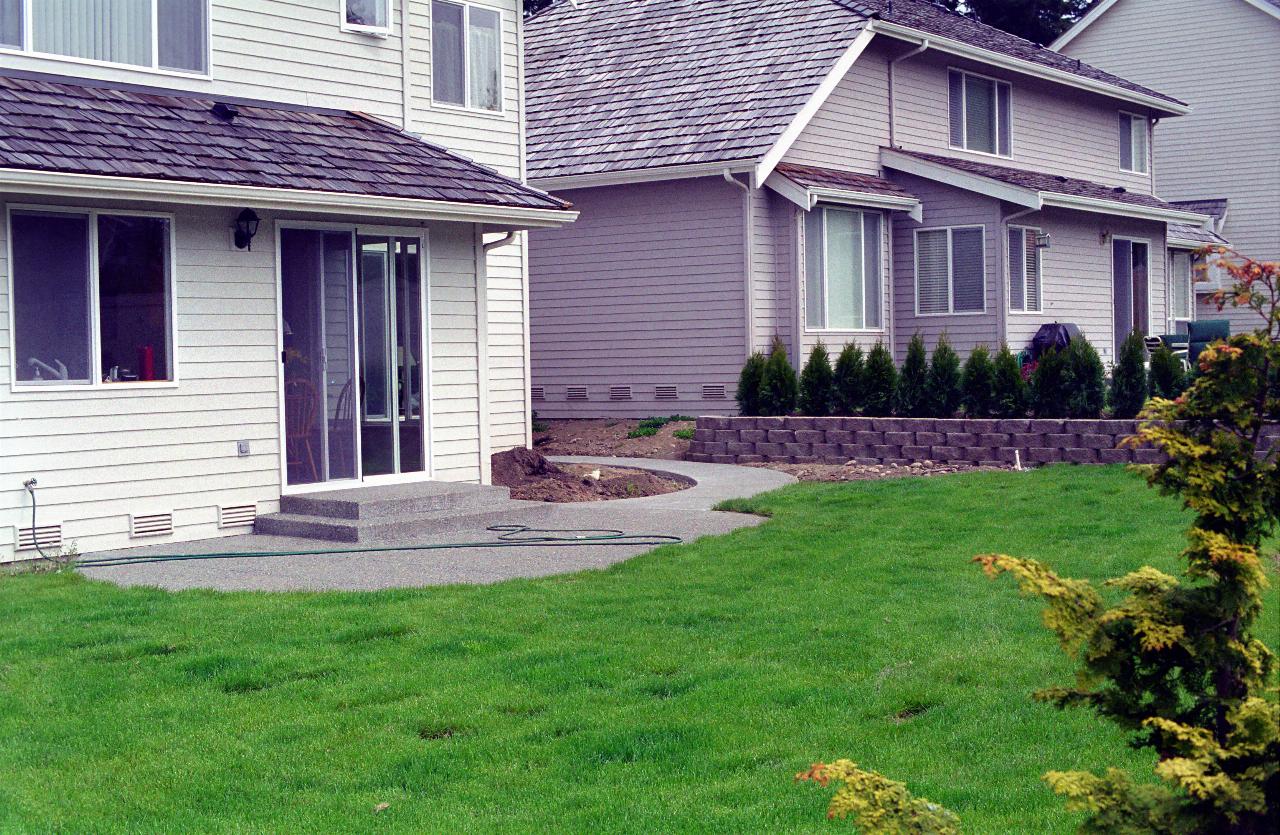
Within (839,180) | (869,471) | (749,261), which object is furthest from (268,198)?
(839,180)

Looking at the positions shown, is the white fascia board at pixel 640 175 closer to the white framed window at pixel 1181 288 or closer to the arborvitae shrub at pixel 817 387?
the arborvitae shrub at pixel 817 387

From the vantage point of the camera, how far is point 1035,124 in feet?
87.1

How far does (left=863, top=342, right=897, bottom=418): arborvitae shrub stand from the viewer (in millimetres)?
17688

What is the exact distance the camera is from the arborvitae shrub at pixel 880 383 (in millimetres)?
17688

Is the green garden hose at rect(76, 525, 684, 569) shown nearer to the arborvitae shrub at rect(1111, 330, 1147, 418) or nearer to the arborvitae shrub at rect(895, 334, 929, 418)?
the arborvitae shrub at rect(895, 334, 929, 418)

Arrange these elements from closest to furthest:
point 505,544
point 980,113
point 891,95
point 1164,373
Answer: point 505,544
point 1164,373
point 891,95
point 980,113

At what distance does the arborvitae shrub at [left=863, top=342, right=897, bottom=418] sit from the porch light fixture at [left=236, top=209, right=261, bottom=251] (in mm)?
8228

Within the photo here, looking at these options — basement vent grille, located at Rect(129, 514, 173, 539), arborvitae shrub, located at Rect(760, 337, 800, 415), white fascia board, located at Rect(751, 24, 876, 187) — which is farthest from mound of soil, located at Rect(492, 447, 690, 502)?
white fascia board, located at Rect(751, 24, 876, 187)

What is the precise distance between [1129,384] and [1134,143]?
15857 mm

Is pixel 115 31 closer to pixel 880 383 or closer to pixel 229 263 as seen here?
pixel 229 263

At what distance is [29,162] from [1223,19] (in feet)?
98.5

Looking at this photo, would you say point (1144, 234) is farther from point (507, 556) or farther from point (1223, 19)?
point (507, 556)

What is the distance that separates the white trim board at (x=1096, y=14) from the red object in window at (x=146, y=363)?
92.8 feet

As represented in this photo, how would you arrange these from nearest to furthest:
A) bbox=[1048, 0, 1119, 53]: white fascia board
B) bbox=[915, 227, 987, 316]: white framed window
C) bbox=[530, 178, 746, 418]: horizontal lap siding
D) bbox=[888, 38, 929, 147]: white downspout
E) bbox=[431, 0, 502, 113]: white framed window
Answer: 1. bbox=[431, 0, 502, 113]: white framed window
2. bbox=[530, 178, 746, 418]: horizontal lap siding
3. bbox=[915, 227, 987, 316]: white framed window
4. bbox=[888, 38, 929, 147]: white downspout
5. bbox=[1048, 0, 1119, 53]: white fascia board
